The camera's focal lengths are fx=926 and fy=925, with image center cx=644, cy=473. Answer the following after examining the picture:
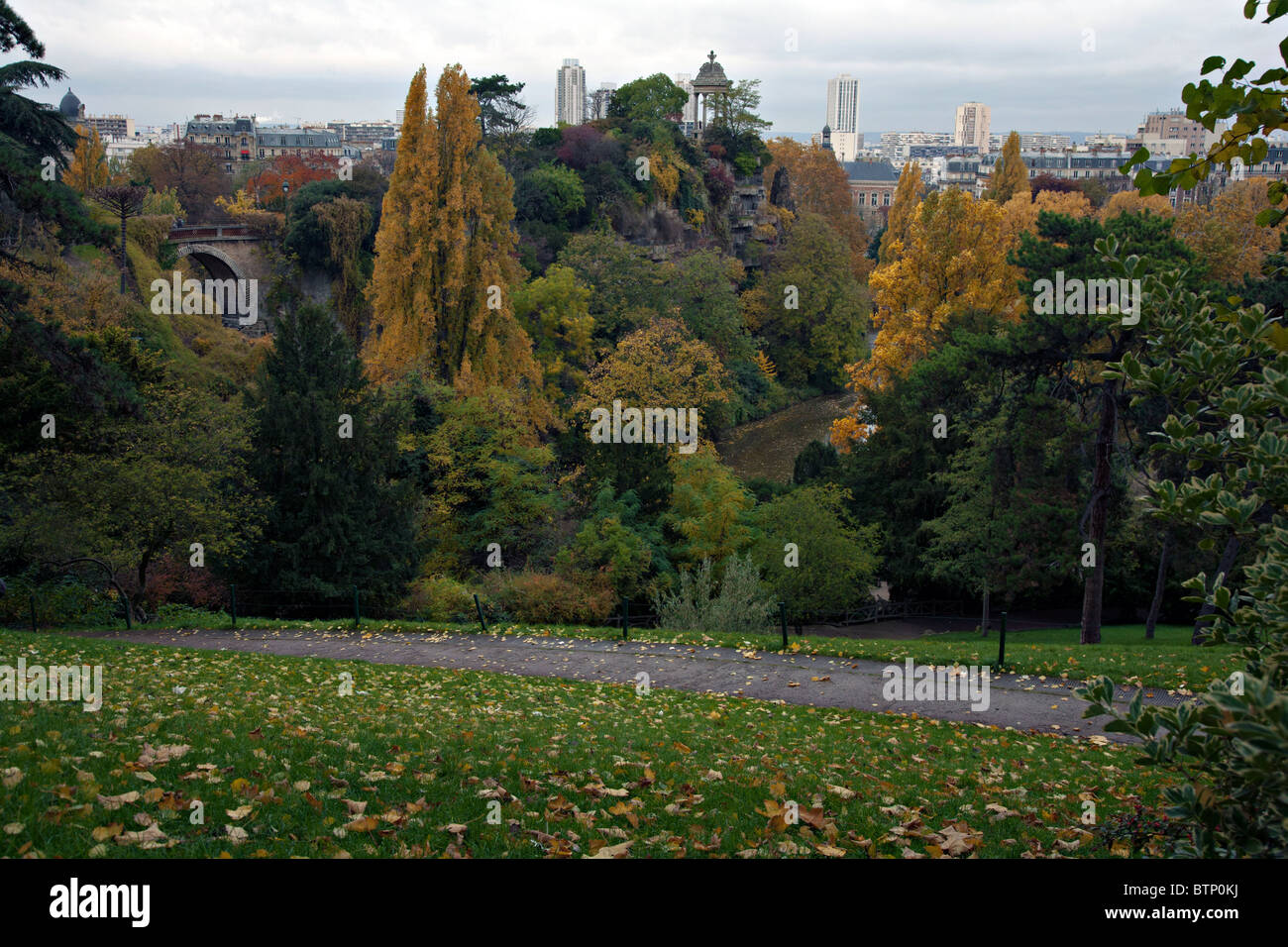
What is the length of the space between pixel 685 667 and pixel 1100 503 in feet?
41.5

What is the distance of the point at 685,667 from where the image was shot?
16141 mm

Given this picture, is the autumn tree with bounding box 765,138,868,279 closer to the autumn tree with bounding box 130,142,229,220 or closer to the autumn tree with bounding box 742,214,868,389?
the autumn tree with bounding box 742,214,868,389

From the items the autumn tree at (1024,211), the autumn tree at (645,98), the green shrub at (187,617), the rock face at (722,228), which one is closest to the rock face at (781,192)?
the rock face at (722,228)

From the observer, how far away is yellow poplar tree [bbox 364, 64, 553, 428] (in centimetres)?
3562

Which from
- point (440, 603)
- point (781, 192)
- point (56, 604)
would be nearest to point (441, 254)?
point (440, 603)

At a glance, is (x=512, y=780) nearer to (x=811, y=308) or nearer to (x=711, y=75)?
(x=811, y=308)

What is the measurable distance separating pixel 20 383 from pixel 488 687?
1556cm

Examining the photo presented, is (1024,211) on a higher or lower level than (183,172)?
lower

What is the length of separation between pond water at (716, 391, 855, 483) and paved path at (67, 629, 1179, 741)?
27.4m

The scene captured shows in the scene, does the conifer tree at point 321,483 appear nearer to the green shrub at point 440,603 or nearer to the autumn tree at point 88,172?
the green shrub at point 440,603

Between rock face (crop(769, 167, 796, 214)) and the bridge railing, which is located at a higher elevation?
rock face (crop(769, 167, 796, 214))

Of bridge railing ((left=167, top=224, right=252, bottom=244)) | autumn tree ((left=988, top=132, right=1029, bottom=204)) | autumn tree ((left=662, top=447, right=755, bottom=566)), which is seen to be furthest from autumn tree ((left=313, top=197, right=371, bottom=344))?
autumn tree ((left=988, top=132, right=1029, bottom=204))

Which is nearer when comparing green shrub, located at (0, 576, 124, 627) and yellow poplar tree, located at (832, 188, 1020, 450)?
green shrub, located at (0, 576, 124, 627)

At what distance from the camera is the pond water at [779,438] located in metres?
48.1
